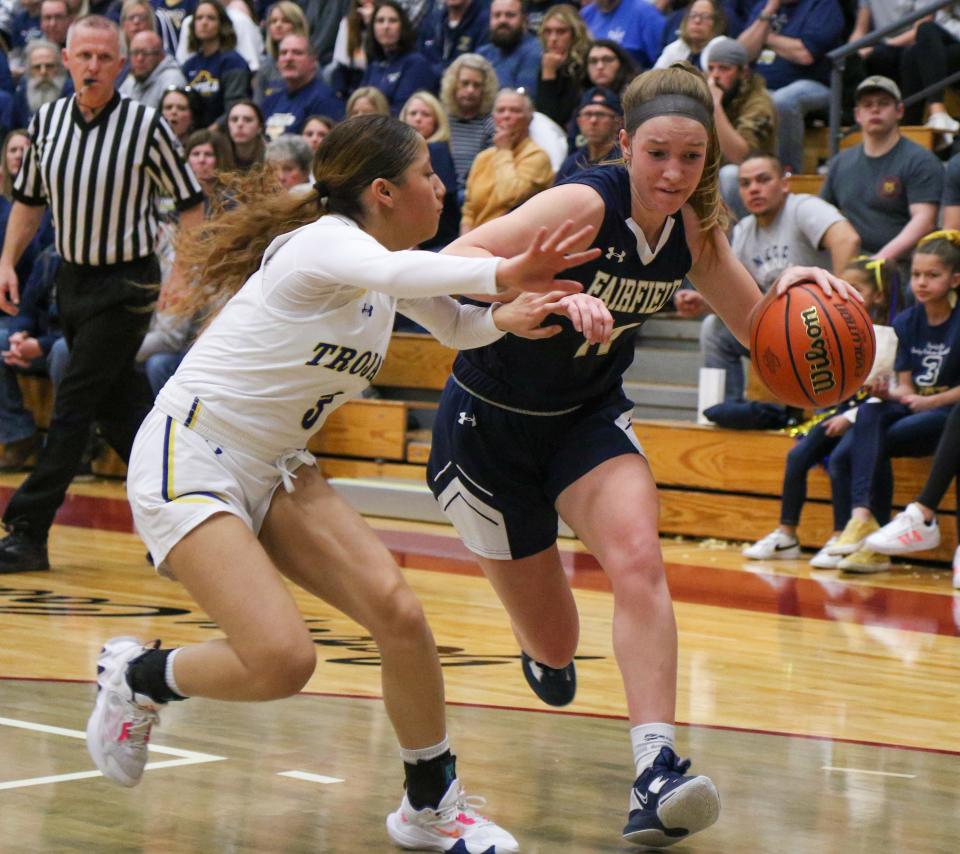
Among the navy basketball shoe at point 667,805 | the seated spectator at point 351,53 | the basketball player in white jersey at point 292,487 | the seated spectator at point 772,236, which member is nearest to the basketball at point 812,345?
the basketball player in white jersey at point 292,487

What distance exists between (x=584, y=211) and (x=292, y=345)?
757 millimetres

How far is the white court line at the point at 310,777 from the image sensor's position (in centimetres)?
363

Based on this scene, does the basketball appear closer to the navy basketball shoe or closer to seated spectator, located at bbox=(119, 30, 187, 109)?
the navy basketball shoe

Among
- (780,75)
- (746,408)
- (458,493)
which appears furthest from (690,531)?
(458,493)

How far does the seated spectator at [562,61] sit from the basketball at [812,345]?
6.18 metres

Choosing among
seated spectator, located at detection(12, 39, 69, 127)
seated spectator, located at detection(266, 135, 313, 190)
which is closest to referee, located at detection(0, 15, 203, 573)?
seated spectator, located at detection(266, 135, 313, 190)

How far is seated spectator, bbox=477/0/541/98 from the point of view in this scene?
33.8ft

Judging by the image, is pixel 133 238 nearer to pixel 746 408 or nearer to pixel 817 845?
pixel 746 408

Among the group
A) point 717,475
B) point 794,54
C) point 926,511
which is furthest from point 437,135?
point 926,511

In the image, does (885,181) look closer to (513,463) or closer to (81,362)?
(81,362)

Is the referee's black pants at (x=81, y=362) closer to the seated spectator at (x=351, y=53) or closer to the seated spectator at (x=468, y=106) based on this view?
the seated spectator at (x=468, y=106)

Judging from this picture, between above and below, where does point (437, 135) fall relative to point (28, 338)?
above

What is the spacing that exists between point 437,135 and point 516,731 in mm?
5890

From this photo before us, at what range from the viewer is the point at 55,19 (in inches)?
519
